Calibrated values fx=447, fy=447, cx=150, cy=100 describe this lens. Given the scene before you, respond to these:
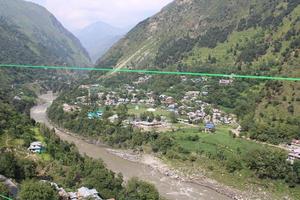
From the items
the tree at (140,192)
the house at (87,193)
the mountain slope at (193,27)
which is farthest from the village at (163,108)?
the house at (87,193)

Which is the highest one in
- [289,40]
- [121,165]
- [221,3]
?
[221,3]

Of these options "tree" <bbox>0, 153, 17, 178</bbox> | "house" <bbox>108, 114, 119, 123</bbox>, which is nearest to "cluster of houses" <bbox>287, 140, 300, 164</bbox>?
"house" <bbox>108, 114, 119, 123</bbox>

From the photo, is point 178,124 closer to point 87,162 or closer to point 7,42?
point 87,162

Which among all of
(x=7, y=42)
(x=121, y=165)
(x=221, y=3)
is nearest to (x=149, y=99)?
(x=121, y=165)

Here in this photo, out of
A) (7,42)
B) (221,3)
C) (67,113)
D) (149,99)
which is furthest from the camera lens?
(7,42)

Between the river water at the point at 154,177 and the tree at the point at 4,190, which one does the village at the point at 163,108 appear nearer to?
the river water at the point at 154,177

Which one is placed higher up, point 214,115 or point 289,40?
point 289,40

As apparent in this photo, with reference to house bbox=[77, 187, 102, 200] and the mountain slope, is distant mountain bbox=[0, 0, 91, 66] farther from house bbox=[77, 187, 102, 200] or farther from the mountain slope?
house bbox=[77, 187, 102, 200]
